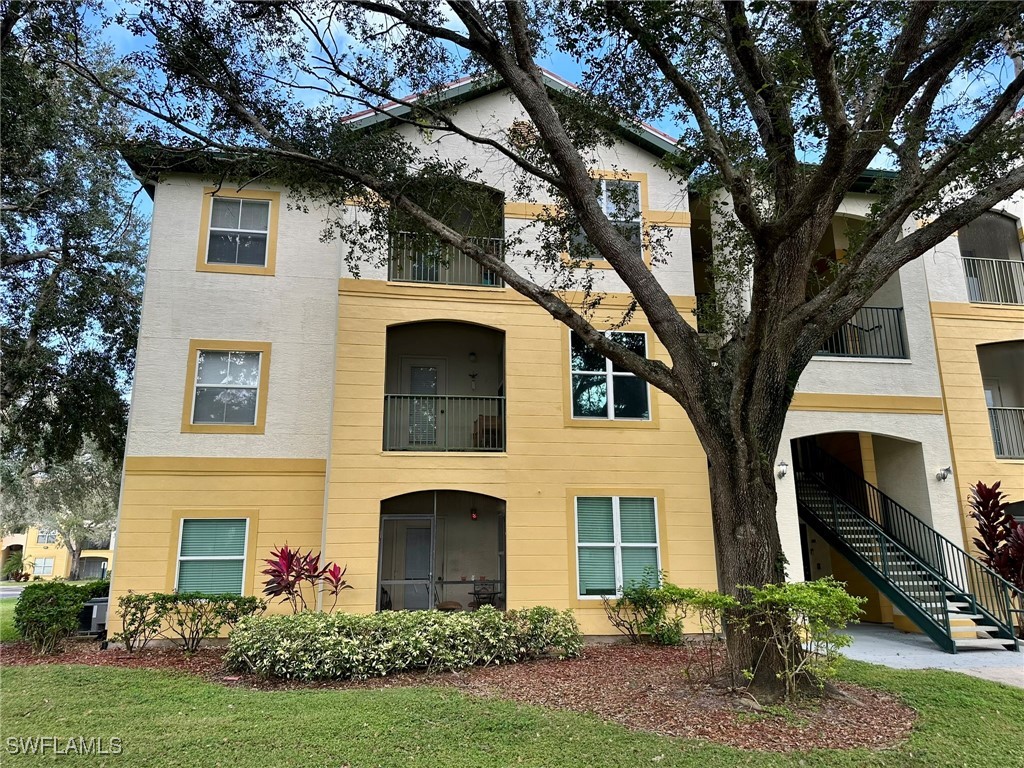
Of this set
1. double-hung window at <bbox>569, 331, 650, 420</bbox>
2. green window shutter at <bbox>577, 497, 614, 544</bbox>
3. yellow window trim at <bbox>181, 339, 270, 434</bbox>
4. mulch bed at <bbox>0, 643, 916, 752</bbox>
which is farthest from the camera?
double-hung window at <bbox>569, 331, 650, 420</bbox>

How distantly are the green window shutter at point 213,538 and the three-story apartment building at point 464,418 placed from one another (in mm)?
33

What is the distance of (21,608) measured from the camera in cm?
1082

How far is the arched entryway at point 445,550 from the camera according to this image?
13992 mm

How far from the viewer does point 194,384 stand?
12.4 meters

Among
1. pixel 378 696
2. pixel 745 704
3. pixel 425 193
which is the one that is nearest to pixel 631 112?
pixel 425 193

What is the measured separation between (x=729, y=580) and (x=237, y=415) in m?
9.16

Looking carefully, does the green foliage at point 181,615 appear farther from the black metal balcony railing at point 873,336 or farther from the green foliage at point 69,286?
the black metal balcony railing at point 873,336

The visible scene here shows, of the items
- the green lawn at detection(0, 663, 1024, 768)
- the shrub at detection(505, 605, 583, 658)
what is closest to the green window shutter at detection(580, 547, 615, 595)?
the shrub at detection(505, 605, 583, 658)

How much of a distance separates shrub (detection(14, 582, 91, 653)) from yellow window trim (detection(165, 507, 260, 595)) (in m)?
1.48

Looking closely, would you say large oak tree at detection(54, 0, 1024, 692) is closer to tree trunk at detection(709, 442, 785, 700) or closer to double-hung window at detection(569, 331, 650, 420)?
→ tree trunk at detection(709, 442, 785, 700)

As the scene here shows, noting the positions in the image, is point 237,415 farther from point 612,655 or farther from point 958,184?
point 958,184

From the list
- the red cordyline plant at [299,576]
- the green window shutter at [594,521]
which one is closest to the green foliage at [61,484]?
the red cordyline plant at [299,576]

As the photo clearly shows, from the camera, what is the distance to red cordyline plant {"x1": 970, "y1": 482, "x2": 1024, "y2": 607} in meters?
11.7

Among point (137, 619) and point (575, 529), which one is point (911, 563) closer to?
point (575, 529)
